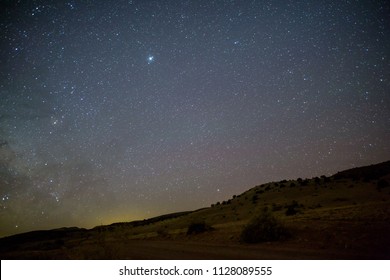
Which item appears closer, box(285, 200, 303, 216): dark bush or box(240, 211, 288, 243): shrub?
box(240, 211, 288, 243): shrub

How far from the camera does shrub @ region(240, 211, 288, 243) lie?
13414mm

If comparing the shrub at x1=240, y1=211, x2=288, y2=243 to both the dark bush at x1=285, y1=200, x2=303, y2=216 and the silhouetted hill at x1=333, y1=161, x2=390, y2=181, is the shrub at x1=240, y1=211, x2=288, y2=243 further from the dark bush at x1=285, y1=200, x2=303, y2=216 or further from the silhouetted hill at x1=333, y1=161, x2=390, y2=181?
the silhouetted hill at x1=333, y1=161, x2=390, y2=181

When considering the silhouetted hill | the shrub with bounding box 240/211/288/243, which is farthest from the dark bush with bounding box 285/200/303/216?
the silhouetted hill

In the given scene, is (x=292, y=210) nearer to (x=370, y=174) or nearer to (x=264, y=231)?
(x=264, y=231)

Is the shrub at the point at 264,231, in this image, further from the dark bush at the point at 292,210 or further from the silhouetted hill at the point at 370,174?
the silhouetted hill at the point at 370,174

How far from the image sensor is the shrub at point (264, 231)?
13.4 metres

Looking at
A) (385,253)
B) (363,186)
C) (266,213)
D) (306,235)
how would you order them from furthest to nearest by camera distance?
(363,186) → (266,213) → (306,235) → (385,253)

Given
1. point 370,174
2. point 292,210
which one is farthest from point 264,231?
point 370,174

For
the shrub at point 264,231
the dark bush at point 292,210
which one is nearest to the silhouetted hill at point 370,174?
the dark bush at point 292,210

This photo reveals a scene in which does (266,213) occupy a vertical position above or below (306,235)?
above
